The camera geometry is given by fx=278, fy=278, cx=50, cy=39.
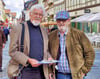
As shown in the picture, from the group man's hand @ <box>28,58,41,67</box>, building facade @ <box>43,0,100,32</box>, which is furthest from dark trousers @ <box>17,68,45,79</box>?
building facade @ <box>43,0,100,32</box>

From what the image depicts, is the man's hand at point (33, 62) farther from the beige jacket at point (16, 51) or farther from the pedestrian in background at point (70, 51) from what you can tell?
the pedestrian in background at point (70, 51)

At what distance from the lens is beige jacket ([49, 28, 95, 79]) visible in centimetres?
358

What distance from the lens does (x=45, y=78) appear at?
142 inches

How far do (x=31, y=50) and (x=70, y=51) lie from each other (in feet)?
1.65

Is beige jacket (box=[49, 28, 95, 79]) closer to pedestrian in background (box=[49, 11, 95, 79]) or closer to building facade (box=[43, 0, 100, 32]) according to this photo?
pedestrian in background (box=[49, 11, 95, 79])

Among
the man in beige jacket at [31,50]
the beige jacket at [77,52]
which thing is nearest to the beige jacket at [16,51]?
the man in beige jacket at [31,50]

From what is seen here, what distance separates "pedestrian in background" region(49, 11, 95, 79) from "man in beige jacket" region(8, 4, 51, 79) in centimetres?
16

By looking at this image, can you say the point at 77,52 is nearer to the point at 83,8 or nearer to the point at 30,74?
the point at 30,74

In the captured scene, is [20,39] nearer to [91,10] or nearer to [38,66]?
[38,66]

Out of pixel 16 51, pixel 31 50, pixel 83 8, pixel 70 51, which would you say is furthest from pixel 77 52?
pixel 83 8

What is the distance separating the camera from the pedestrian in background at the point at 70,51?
3582mm

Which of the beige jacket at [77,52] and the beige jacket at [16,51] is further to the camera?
the beige jacket at [77,52]

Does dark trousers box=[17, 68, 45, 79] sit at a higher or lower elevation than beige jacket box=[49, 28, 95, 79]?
lower

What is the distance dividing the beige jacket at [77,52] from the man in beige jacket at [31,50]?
0.19 metres
